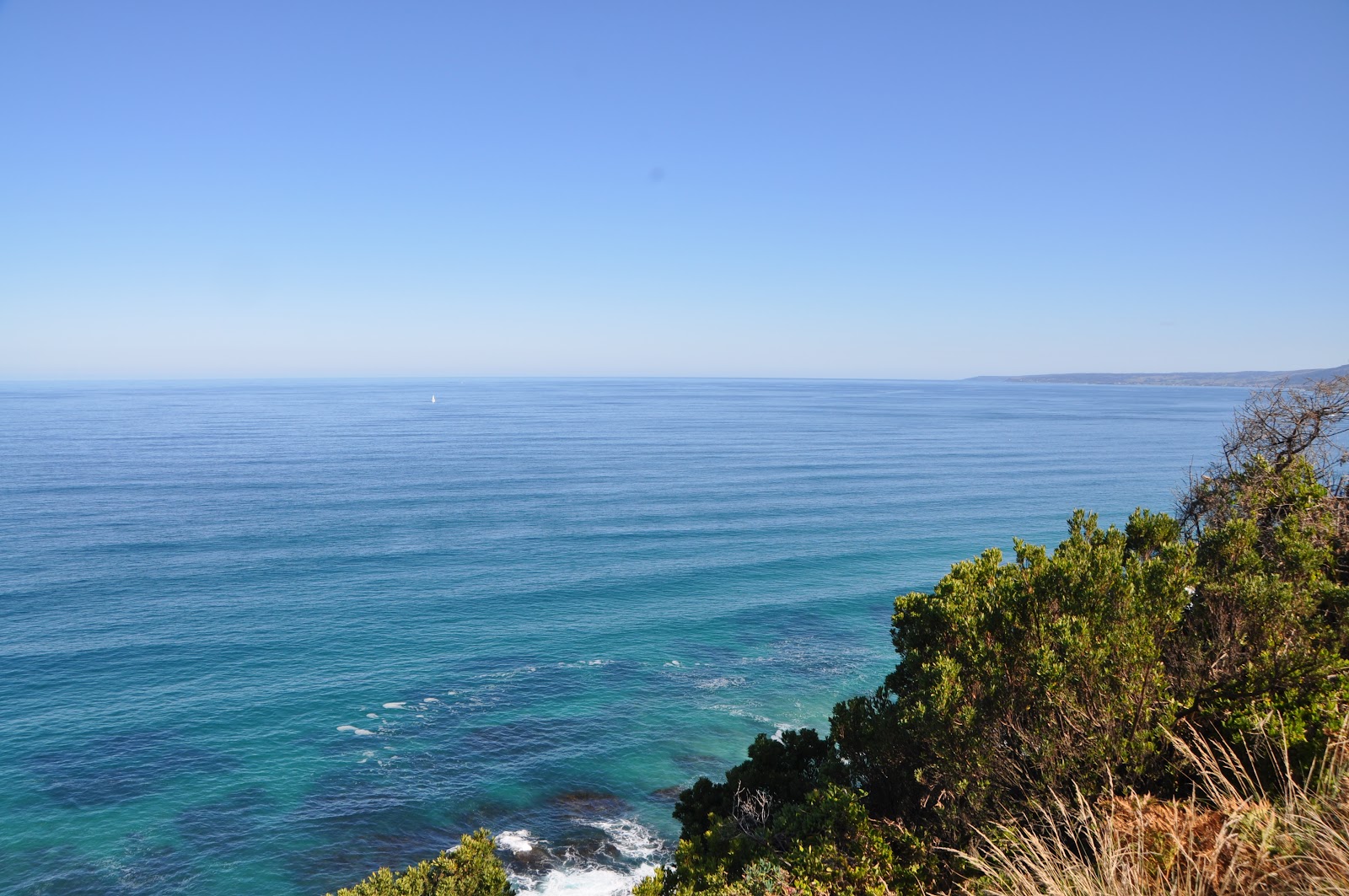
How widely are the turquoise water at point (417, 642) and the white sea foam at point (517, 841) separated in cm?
28

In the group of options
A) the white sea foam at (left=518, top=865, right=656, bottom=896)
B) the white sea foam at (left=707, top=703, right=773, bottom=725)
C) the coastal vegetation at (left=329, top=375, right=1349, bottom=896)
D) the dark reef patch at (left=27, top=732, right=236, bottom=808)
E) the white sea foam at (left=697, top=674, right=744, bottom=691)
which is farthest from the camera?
the white sea foam at (left=697, top=674, right=744, bottom=691)

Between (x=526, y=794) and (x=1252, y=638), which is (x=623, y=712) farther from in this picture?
(x=1252, y=638)

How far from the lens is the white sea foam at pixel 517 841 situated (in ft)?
95.7

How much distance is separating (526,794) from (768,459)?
3402 inches

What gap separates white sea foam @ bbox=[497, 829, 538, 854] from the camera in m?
Answer: 29.2

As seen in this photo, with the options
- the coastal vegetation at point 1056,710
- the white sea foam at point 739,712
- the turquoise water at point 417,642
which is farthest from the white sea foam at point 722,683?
the coastal vegetation at point 1056,710

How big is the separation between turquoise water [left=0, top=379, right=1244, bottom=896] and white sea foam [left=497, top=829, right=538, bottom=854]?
0.92 feet

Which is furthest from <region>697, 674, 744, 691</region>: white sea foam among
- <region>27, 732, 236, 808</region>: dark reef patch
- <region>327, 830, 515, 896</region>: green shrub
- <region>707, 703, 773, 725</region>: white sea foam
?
<region>27, 732, 236, 808</region>: dark reef patch

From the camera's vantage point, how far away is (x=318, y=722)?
37469 millimetres

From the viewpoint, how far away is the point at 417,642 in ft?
152

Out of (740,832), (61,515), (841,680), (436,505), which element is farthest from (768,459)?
(740,832)

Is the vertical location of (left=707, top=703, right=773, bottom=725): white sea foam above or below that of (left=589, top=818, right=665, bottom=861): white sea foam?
above

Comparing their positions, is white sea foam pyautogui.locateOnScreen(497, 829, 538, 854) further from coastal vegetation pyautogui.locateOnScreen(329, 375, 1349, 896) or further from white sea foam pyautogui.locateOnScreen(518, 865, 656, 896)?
coastal vegetation pyautogui.locateOnScreen(329, 375, 1349, 896)

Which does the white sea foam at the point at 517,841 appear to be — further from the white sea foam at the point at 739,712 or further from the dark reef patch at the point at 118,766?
the dark reef patch at the point at 118,766
